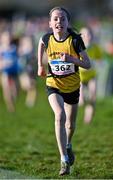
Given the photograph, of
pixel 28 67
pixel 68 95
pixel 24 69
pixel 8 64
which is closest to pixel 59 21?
pixel 68 95

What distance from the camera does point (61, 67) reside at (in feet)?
28.9

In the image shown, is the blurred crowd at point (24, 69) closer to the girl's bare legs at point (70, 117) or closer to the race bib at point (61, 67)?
the girl's bare legs at point (70, 117)

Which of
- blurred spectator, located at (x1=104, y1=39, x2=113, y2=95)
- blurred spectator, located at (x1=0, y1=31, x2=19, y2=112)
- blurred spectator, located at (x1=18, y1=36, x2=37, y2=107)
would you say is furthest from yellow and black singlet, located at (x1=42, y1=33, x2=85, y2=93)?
blurred spectator, located at (x1=104, y1=39, x2=113, y2=95)

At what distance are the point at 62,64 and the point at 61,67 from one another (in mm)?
38

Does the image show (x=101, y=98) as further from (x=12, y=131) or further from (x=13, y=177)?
(x=13, y=177)

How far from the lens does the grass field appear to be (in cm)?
907

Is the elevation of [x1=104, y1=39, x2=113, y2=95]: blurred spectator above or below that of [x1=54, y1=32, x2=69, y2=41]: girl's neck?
below

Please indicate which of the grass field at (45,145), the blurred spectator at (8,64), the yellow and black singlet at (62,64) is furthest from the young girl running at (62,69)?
the blurred spectator at (8,64)

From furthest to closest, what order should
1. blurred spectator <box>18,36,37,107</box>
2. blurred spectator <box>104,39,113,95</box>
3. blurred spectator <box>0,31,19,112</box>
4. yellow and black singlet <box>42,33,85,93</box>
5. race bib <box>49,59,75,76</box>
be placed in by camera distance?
blurred spectator <box>104,39,113,95</box>, blurred spectator <box>18,36,37,107</box>, blurred spectator <box>0,31,19,112</box>, race bib <box>49,59,75,76</box>, yellow and black singlet <box>42,33,85,93</box>

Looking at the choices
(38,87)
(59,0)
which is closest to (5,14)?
(59,0)

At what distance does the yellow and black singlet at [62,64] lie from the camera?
28.5 feet

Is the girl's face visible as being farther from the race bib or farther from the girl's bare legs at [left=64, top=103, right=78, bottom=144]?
the girl's bare legs at [left=64, top=103, right=78, bottom=144]

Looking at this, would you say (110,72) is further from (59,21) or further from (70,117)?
(59,21)

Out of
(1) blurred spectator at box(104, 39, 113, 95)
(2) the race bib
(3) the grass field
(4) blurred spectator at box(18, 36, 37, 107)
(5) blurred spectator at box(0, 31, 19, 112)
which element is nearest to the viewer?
(2) the race bib
